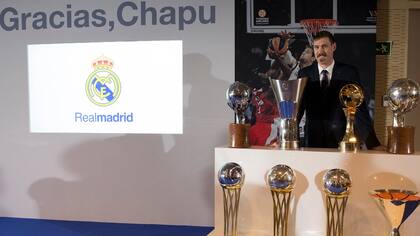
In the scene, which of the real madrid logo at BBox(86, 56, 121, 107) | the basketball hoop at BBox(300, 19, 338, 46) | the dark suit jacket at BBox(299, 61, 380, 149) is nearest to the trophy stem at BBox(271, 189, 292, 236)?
the dark suit jacket at BBox(299, 61, 380, 149)

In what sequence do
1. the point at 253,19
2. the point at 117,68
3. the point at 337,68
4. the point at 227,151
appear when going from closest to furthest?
the point at 227,151 < the point at 337,68 < the point at 253,19 < the point at 117,68

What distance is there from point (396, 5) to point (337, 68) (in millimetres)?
747

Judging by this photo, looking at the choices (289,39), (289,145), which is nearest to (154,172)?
(289,39)

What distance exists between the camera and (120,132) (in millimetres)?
3240

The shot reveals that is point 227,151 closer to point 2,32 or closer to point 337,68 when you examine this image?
point 337,68

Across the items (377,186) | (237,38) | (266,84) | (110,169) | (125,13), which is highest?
(125,13)

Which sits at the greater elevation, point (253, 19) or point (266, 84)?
point (253, 19)

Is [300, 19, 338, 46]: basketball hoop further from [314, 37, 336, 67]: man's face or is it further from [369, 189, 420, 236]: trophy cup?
[369, 189, 420, 236]: trophy cup

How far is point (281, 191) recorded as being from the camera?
1402 mm

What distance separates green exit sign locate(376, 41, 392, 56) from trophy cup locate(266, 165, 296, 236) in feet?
6.44

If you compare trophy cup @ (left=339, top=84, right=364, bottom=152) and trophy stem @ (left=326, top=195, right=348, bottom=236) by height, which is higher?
trophy cup @ (left=339, top=84, right=364, bottom=152)

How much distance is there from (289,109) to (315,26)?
61.2 inches

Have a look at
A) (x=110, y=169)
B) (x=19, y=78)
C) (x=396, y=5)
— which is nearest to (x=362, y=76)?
(x=396, y=5)

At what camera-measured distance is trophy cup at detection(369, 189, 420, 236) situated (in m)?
1.29
